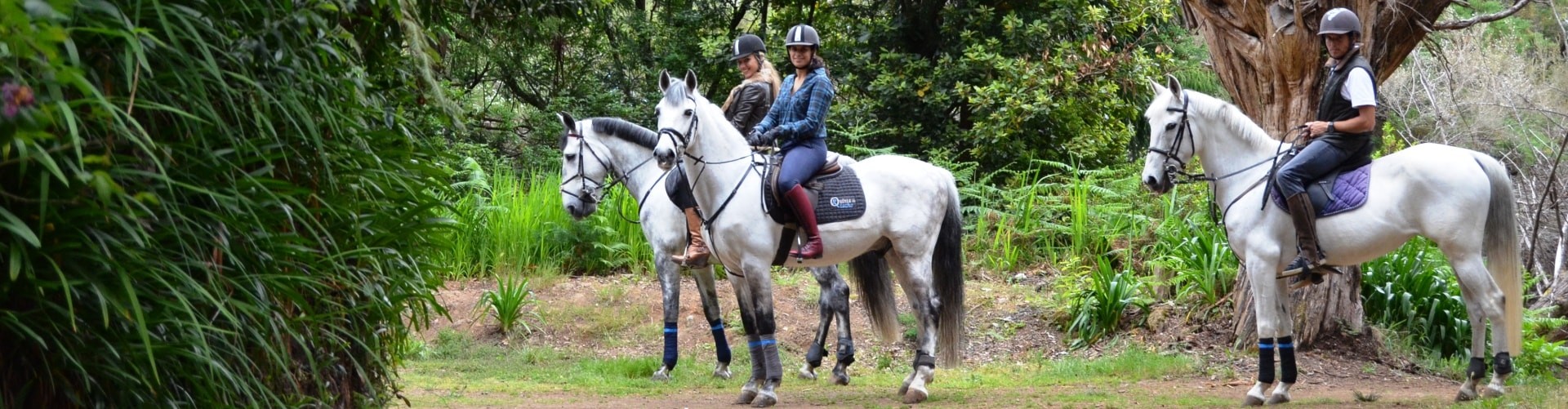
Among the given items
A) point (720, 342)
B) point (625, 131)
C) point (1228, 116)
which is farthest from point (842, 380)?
point (1228, 116)

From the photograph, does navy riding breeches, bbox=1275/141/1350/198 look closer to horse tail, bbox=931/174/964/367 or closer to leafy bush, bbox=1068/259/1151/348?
horse tail, bbox=931/174/964/367

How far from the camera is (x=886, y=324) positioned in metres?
8.73

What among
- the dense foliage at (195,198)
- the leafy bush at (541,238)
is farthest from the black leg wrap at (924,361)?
the leafy bush at (541,238)

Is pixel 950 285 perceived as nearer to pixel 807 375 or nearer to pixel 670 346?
pixel 807 375

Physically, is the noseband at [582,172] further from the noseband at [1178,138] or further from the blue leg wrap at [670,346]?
the noseband at [1178,138]

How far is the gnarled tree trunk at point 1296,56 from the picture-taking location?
8758 mm

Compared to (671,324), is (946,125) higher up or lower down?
higher up

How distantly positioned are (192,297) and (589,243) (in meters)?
9.63

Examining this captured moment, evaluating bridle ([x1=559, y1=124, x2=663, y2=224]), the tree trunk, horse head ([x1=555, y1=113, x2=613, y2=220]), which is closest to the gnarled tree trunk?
the tree trunk

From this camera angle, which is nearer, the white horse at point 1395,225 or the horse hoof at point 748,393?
the white horse at point 1395,225

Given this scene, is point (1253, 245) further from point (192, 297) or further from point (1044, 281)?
point (192, 297)

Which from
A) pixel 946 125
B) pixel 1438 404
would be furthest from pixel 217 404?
pixel 946 125

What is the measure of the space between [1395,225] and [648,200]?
4.63 m

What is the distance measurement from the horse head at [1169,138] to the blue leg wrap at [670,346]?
135 inches
